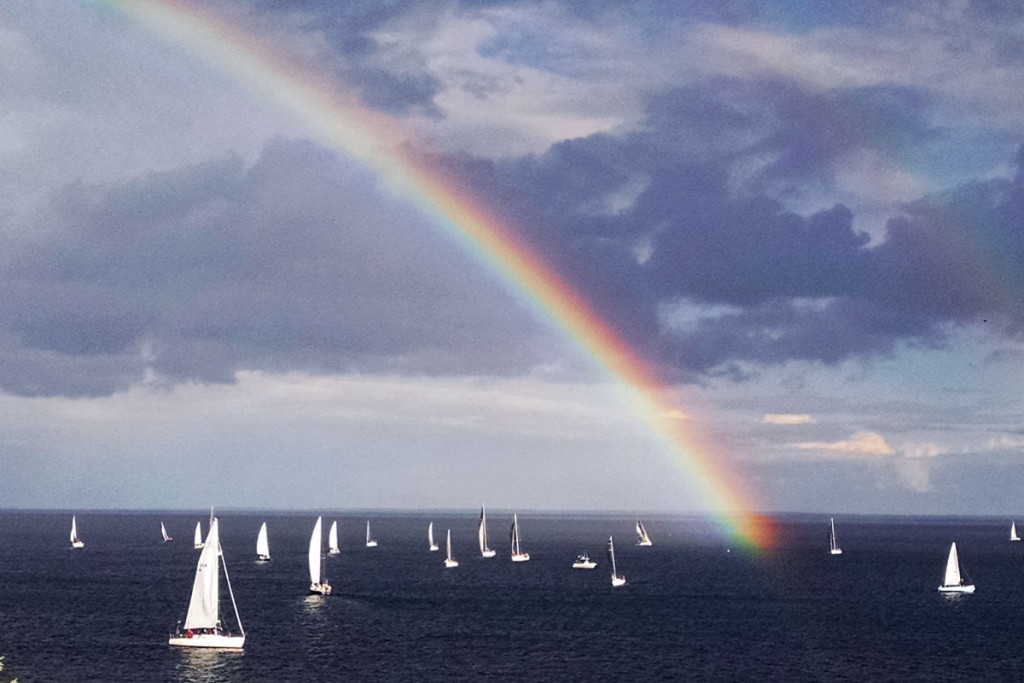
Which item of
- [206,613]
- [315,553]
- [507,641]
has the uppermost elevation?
[315,553]

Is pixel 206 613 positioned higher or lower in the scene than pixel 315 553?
lower

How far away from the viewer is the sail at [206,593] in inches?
5138

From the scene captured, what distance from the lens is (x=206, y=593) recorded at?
437 feet

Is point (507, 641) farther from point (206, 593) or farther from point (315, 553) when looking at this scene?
point (315, 553)

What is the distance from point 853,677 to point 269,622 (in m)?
76.1

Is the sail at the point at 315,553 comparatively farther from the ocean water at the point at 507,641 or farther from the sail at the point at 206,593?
the sail at the point at 206,593

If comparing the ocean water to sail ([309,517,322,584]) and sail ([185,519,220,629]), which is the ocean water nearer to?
sail ([309,517,322,584])

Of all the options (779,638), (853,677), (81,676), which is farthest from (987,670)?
(81,676)

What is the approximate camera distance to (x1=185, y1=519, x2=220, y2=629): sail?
130500mm

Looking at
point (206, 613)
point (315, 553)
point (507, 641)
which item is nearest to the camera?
point (206, 613)

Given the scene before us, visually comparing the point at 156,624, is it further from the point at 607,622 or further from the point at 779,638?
the point at 779,638

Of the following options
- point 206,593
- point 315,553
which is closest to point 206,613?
point 206,593

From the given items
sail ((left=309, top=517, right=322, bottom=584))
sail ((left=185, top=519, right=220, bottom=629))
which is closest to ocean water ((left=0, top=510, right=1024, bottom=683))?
sail ((left=309, top=517, right=322, bottom=584))

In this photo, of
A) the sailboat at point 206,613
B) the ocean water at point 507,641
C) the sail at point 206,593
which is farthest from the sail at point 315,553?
the sail at point 206,593
